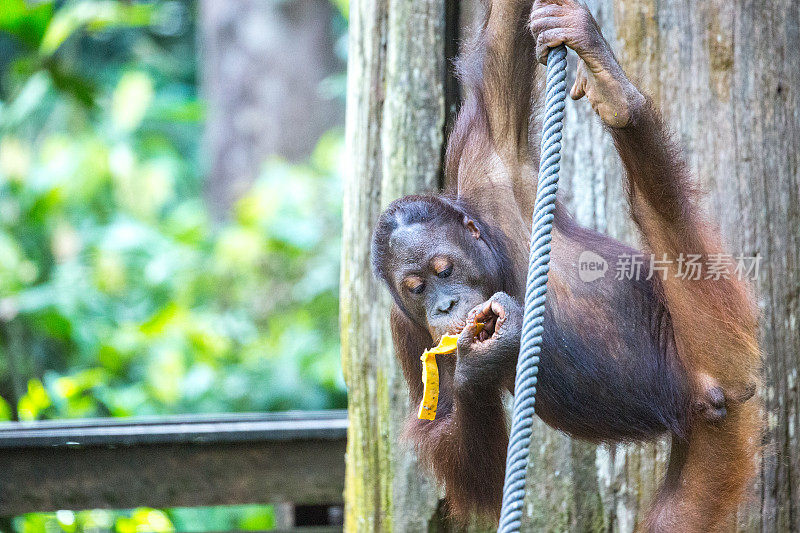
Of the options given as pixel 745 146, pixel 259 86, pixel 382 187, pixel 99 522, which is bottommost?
pixel 99 522

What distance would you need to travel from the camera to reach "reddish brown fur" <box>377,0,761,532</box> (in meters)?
2.25

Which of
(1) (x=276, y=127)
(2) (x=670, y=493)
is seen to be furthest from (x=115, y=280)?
(2) (x=670, y=493)

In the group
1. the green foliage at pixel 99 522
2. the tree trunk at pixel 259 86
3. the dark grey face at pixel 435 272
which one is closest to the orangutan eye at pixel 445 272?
the dark grey face at pixel 435 272

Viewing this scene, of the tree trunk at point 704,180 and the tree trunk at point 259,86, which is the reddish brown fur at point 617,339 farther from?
the tree trunk at point 259,86

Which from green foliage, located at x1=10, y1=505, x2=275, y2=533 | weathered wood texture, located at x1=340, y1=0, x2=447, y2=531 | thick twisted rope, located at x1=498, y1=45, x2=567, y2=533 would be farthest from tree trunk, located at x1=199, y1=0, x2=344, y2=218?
thick twisted rope, located at x1=498, y1=45, x2=567, y2=533

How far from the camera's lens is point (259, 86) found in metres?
11.2

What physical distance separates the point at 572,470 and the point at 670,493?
397mm

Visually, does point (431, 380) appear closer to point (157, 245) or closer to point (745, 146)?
point (745, 146)

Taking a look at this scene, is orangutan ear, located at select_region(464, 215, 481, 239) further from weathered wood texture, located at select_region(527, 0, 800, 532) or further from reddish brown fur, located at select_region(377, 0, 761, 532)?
weathered wood texture, located at select_region(527, 0, 800, 532)

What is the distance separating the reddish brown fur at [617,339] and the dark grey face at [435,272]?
0.17 m

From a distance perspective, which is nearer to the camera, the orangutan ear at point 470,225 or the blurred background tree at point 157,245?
the orangutan ear at point 470,225

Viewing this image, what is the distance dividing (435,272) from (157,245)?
6.71 metres

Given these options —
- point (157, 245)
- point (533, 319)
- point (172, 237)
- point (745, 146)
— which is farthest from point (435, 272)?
point (172, 237)

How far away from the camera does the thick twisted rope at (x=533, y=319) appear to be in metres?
1.39
